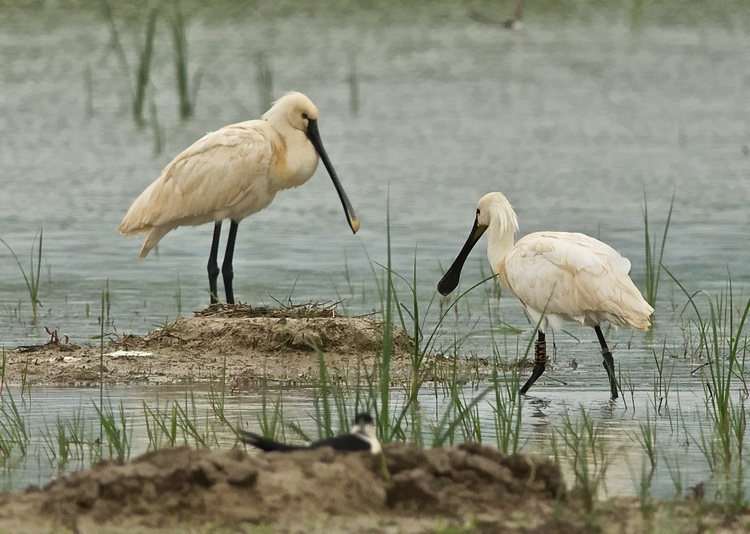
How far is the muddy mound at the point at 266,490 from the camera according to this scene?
463 centimetres

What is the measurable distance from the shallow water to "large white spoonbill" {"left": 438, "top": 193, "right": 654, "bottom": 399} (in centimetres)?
32

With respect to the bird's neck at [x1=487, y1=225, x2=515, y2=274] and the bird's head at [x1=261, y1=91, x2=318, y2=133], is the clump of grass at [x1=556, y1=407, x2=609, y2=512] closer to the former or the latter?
the bird's neck at [x1=487, y1=225, x2=515, y2=274]

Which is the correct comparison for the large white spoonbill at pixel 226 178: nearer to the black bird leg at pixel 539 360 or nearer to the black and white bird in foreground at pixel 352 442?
the black bird leg at pixel 539 360

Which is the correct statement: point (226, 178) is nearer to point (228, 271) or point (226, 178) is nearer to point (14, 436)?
point (228, 271)

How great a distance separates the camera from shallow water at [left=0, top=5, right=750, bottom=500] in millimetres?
10773

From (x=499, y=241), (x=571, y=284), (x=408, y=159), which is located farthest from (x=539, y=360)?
(x=408, y=159)

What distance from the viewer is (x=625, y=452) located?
6.23 metres

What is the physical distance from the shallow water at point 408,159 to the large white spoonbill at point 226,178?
57 centimetres

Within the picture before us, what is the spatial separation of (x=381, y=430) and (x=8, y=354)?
3.66m

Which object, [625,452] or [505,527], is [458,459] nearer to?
[505,527]

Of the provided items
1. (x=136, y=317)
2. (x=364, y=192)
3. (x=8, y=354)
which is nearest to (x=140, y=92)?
(x=364, y=192)

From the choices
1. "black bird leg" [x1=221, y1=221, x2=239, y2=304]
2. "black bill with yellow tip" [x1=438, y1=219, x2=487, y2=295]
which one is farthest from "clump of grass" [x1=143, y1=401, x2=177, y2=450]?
"black bird leg" [x1=221, y1=221, x2=239, y2=304]

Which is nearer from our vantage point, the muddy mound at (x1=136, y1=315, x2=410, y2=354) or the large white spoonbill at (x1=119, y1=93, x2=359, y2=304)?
the muddy mound at (x1=136, y1=315, x2=410, y2=354)

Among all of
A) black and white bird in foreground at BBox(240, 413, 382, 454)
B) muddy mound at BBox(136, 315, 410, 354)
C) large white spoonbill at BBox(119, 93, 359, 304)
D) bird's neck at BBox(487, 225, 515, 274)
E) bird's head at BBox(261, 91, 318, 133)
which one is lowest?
black and white bird in foreground at BBox(240, 413, 382, 454)
